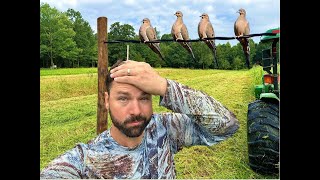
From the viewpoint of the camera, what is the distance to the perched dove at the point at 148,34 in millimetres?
4082

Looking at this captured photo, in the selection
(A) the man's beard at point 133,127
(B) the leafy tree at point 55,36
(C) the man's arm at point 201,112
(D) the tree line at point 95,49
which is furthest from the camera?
(B) the leafy tree at point 55,36

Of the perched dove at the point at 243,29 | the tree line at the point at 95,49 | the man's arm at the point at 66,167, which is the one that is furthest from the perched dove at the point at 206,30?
the man's arm at the point at 66,167

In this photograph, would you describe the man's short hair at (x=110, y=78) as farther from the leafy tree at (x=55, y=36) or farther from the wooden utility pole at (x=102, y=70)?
the leafy tree at (x=55, y=36)

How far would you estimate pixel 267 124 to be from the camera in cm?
399

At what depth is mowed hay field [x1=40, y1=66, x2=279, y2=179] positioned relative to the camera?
13.8 ft

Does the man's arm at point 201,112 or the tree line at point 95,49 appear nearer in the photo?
the man's arm at point 201,112

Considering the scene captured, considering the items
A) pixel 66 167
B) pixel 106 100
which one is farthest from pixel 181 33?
pixel 66 167

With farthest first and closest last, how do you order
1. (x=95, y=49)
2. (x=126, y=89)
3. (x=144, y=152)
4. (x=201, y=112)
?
(x=95, y=49)
(x=144, y=152)
(x=126, y=89)
(x=201, y=112)

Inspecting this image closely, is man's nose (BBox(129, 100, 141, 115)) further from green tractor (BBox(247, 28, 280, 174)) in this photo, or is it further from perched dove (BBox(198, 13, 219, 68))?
green tractor (BBox(247, 28, 280, 174))

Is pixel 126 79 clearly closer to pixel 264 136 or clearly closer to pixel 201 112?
pixel 201 112

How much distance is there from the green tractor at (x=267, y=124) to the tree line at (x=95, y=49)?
0.15 meters

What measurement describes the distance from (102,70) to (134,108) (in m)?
0.48

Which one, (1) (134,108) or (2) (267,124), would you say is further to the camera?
(2) (267,124)
